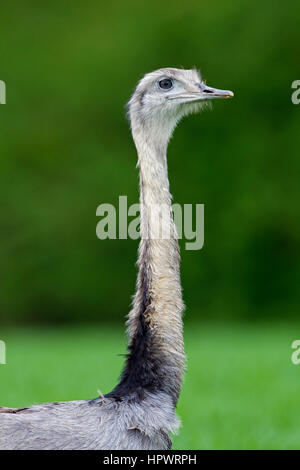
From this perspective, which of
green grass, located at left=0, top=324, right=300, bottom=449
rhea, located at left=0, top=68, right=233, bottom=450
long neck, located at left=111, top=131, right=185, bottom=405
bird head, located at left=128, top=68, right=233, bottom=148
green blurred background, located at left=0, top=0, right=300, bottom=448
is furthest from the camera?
green blurred background, located at left=0, top=0, right=300, bottom=448

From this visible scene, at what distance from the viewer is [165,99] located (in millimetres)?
5066

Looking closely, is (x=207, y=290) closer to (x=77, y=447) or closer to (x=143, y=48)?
(x=143, y=48)

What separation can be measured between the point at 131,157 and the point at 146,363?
13097 millimetres

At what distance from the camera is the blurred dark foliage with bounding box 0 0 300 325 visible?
56.7 ft

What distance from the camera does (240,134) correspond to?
17453 mm

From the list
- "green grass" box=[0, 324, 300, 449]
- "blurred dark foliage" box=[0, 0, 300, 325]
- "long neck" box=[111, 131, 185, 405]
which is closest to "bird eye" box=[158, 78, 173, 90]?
"long neck" box=[111, 131, 185, 405]

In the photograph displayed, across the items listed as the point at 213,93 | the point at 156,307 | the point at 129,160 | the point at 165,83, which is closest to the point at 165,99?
the point at 165,83

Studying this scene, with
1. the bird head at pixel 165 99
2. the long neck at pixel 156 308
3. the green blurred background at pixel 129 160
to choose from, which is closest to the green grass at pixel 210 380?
the long neck at pixel 156 308

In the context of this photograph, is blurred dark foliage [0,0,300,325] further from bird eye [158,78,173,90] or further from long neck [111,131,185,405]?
long neck [111,131,185,405]

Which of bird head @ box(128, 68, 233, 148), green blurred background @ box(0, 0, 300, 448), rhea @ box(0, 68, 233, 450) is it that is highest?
green blurred background @ box(0, 0, 300, 448)

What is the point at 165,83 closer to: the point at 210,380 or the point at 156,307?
the point at 156,307

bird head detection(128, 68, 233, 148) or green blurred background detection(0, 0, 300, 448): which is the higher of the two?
green blurred background detection(0, 0, 300, 448)

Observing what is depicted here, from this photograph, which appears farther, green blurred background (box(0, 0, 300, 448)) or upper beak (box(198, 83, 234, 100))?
green blurred background (box(0, 0, 300, 448))

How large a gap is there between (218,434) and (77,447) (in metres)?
2.92
